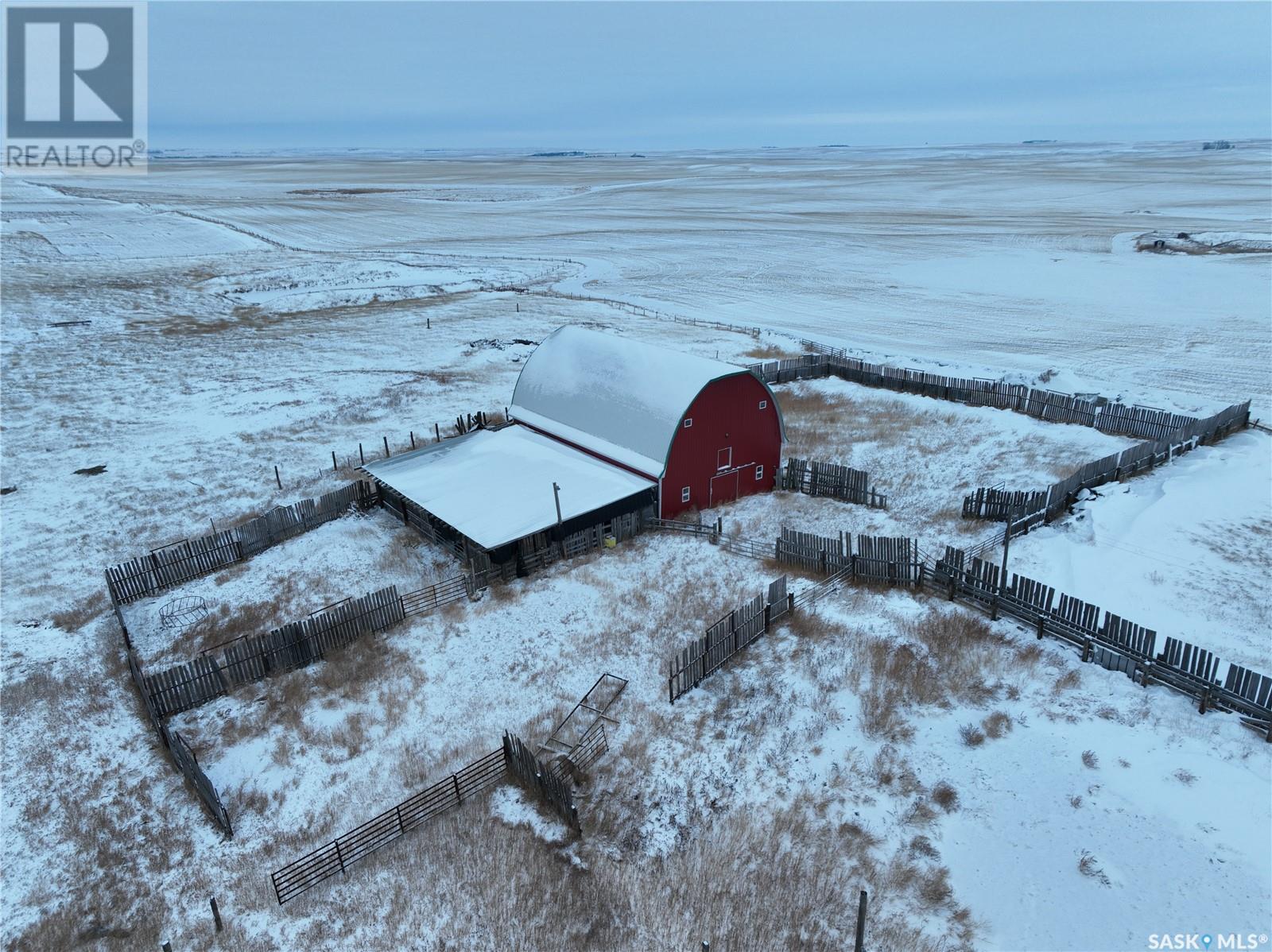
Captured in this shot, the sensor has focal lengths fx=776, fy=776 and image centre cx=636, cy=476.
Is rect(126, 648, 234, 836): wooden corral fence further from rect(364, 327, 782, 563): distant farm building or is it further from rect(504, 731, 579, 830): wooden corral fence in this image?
rect(364, 327, 782, 563): distant farm building

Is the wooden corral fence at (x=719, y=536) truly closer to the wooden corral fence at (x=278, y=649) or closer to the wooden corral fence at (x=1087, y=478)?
the wooden corral fence at (x=1087, y=478)

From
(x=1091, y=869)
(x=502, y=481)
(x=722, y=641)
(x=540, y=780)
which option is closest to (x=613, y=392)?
(x=502, y=481)

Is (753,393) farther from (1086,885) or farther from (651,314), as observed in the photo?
(651,314)

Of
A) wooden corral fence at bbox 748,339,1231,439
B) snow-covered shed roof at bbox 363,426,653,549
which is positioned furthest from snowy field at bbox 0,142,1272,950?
snow-covered shed roof at bbox 363,426,653,549

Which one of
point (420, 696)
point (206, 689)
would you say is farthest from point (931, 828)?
point (206, 689)

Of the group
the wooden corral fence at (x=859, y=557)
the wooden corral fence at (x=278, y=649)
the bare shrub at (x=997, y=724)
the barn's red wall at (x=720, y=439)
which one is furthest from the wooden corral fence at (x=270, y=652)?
the bare shrub at (x=997, y=724)
